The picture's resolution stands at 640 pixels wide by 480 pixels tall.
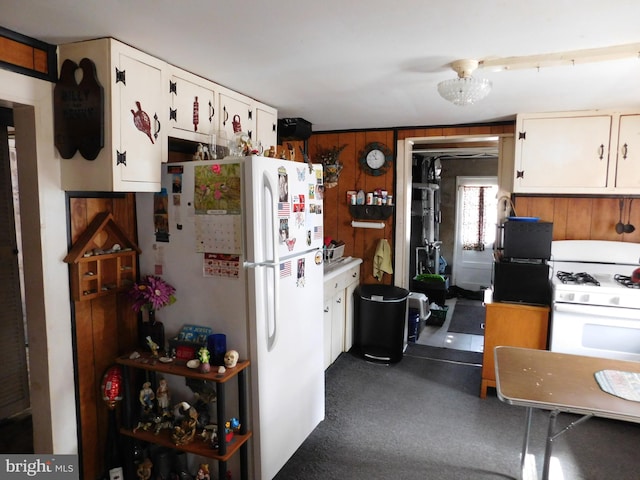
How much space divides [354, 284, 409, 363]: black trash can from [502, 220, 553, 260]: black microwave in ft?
3.32

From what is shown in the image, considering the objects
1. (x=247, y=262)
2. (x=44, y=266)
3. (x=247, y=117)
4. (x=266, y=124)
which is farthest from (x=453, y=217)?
(x=44, y=266)

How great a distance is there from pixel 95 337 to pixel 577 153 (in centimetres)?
342

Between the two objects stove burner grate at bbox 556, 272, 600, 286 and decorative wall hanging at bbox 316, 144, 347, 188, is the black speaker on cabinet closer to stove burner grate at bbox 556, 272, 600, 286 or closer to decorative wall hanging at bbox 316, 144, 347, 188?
decorative wall hanging at bbox 316, 144, 347, 188

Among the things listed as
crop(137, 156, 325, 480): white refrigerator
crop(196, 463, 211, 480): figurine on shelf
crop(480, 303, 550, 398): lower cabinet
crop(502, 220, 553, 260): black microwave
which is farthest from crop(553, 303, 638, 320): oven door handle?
crop(196, 463, 211, 480): figurine on shelf

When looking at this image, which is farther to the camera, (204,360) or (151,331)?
(151,331)

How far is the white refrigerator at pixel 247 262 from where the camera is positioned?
2.05 metres

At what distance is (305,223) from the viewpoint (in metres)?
2.49

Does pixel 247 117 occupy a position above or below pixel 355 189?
above

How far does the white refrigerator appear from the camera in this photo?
205 cm

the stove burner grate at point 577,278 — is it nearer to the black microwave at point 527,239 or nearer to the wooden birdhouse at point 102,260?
the black microwave at point 527,239

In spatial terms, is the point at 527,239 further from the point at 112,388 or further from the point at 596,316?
the point at 112,388

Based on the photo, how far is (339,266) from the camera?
374 centimetres

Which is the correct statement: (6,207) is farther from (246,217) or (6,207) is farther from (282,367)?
(282,367)

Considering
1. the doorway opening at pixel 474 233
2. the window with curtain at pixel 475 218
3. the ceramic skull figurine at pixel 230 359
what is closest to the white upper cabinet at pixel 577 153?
the ceramic skull figurine at pixel 230 359
